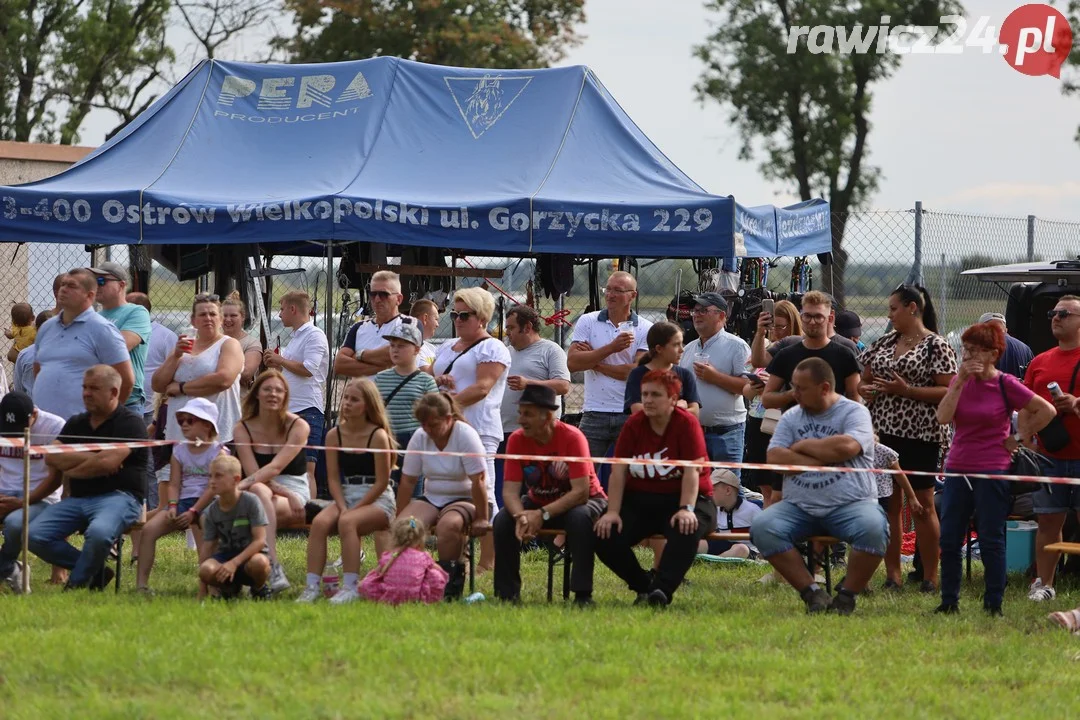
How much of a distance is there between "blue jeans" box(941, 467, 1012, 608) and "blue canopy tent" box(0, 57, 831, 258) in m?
3.66

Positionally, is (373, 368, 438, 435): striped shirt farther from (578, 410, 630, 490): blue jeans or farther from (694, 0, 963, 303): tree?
(694, 0, 963, 303): tree

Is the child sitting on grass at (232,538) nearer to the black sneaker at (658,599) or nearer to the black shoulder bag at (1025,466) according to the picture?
the black sneaker at (658,599)

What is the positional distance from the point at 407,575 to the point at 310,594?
57 cm

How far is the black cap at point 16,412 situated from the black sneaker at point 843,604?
177 inches

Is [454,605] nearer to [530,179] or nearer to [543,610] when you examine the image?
[543,610]

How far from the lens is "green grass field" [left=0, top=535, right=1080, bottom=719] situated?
17.2ft

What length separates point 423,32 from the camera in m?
36.7

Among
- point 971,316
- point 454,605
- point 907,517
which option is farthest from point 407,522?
point 971,316

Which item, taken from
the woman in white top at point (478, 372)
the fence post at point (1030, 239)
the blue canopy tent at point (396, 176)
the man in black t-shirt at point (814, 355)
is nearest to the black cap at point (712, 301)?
the man in black t-shirt at point (814, 355)

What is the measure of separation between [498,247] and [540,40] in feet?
89.0

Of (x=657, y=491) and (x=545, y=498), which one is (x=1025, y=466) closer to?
(x=657, y=491)

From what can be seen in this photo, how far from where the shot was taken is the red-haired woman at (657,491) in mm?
7609

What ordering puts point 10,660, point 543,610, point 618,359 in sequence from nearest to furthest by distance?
point 10,660 → point 543,610 → point 618,359

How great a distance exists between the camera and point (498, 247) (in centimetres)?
1101
